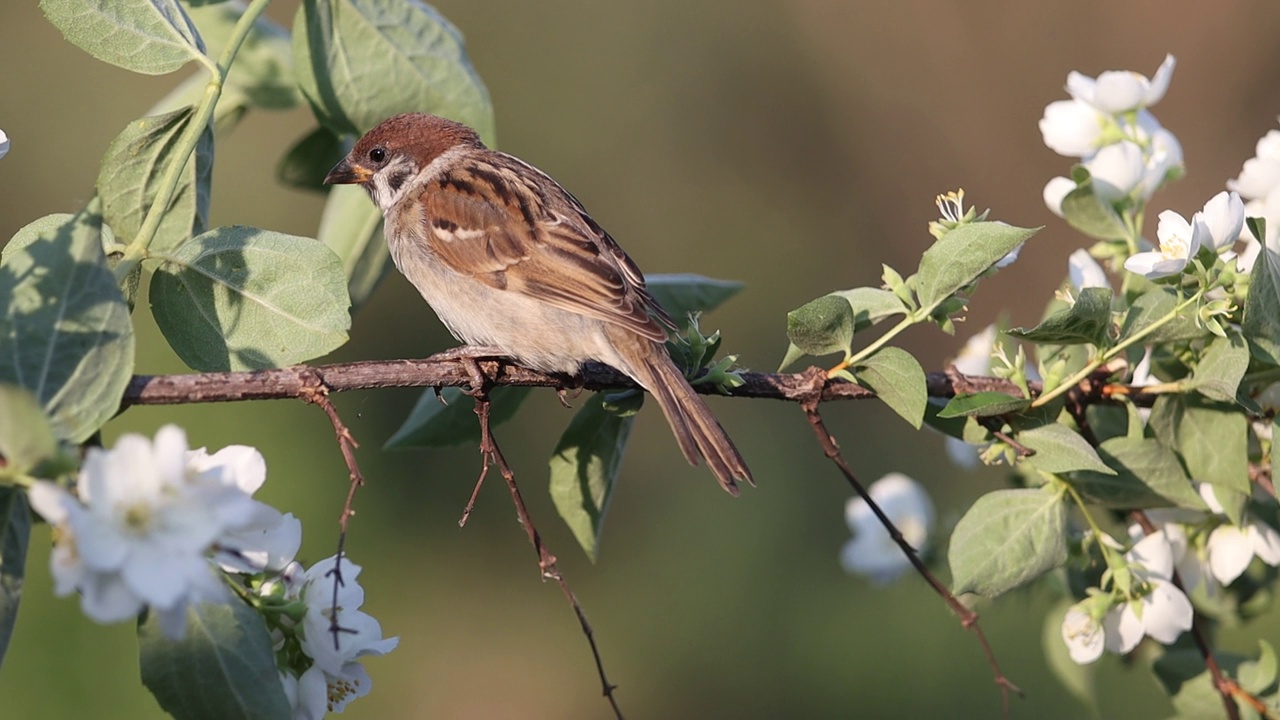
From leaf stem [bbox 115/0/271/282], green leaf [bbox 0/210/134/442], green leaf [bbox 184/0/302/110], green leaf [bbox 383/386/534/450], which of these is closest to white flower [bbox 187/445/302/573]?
green leaf [bbox 0/210/134/442]

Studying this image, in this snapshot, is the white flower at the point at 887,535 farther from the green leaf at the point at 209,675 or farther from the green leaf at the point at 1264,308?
the green leaf at the point at 209,675

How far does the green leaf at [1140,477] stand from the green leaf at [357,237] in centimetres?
141

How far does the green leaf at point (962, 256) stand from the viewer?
1659 millimetres

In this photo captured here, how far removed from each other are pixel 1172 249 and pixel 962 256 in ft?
1.19

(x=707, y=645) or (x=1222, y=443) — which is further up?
(x=1222, y=443)

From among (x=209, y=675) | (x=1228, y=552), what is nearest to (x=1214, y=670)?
(x=1228, y=552)

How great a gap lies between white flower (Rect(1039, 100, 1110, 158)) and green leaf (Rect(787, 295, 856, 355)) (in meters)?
0.72

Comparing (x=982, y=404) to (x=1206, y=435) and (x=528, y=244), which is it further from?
(x=528, y=244)

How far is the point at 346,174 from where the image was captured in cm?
266

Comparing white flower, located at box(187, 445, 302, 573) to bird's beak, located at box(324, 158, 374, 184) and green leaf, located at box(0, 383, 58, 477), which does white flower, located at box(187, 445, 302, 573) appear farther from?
bird's beak, located at box(324, 158, 374, 184)

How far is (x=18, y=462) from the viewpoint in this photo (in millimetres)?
1121

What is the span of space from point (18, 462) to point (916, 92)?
6.07m

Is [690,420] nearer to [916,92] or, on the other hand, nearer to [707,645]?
[707,645]

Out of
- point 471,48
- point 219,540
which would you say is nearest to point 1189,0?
point 471,48
